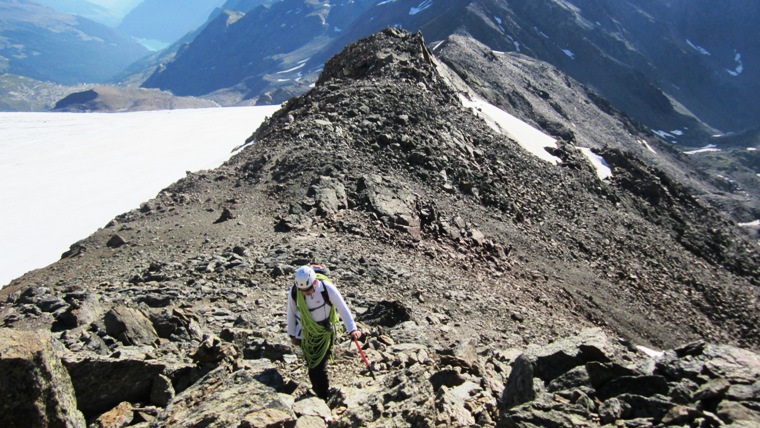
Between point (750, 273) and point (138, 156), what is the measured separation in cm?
3425

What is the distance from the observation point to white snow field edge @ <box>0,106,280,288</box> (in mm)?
20562

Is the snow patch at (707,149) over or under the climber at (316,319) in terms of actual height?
under

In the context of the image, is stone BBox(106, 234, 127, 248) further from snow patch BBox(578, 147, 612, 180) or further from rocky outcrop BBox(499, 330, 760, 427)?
snow patch BBox(578, 147, 612, 180)

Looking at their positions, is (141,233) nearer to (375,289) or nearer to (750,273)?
(375,289)

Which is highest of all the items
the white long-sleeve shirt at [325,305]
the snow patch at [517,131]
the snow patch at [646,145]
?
the snow patch at [517,131]

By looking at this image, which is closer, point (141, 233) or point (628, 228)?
point (141, 233)

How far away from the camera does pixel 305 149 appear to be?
1850cm

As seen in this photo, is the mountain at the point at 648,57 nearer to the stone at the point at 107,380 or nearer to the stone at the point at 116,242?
the stone at the point at 116,242

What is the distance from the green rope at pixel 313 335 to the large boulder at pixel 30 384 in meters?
2.89

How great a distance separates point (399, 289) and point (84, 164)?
960 inches

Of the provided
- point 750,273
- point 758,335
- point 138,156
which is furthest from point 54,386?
point 750,273

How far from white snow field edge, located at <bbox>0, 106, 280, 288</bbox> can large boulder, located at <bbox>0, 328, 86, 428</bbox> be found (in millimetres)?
15185

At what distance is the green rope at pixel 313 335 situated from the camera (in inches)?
273

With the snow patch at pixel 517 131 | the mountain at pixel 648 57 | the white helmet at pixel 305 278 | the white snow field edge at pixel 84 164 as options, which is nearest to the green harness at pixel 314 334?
the white helmet at pixel 305 278
